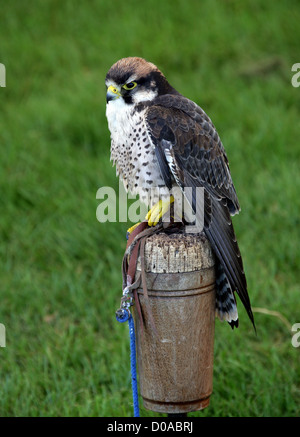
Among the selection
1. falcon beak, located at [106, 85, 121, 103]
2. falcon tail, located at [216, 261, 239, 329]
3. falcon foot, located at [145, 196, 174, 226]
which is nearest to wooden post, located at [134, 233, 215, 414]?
falcon tail, located at [216, 261, 239, 329]

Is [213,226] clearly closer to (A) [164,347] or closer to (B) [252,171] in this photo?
(A) [164,347]

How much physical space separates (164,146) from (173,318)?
2.69ft

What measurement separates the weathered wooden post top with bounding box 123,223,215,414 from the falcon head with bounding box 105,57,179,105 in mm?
736

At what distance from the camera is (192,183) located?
123 inches

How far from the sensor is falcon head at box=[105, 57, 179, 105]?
3002mm

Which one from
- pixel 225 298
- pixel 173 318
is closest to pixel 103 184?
pixel 225 298

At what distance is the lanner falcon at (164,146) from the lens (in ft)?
9.77

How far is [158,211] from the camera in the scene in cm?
311

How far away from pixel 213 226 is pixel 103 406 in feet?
3.93

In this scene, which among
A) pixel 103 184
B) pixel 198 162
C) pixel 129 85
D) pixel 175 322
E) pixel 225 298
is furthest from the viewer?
pixel 103 184

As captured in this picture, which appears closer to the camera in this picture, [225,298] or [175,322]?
[175,322]

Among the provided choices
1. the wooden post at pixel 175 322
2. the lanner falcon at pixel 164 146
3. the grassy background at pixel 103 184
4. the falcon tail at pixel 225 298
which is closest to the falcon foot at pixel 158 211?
the lanner falcon at pixel 164 146

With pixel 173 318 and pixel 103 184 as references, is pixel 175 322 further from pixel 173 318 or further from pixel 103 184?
pixel 103 184

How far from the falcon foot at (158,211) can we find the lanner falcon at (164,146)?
0.01m
